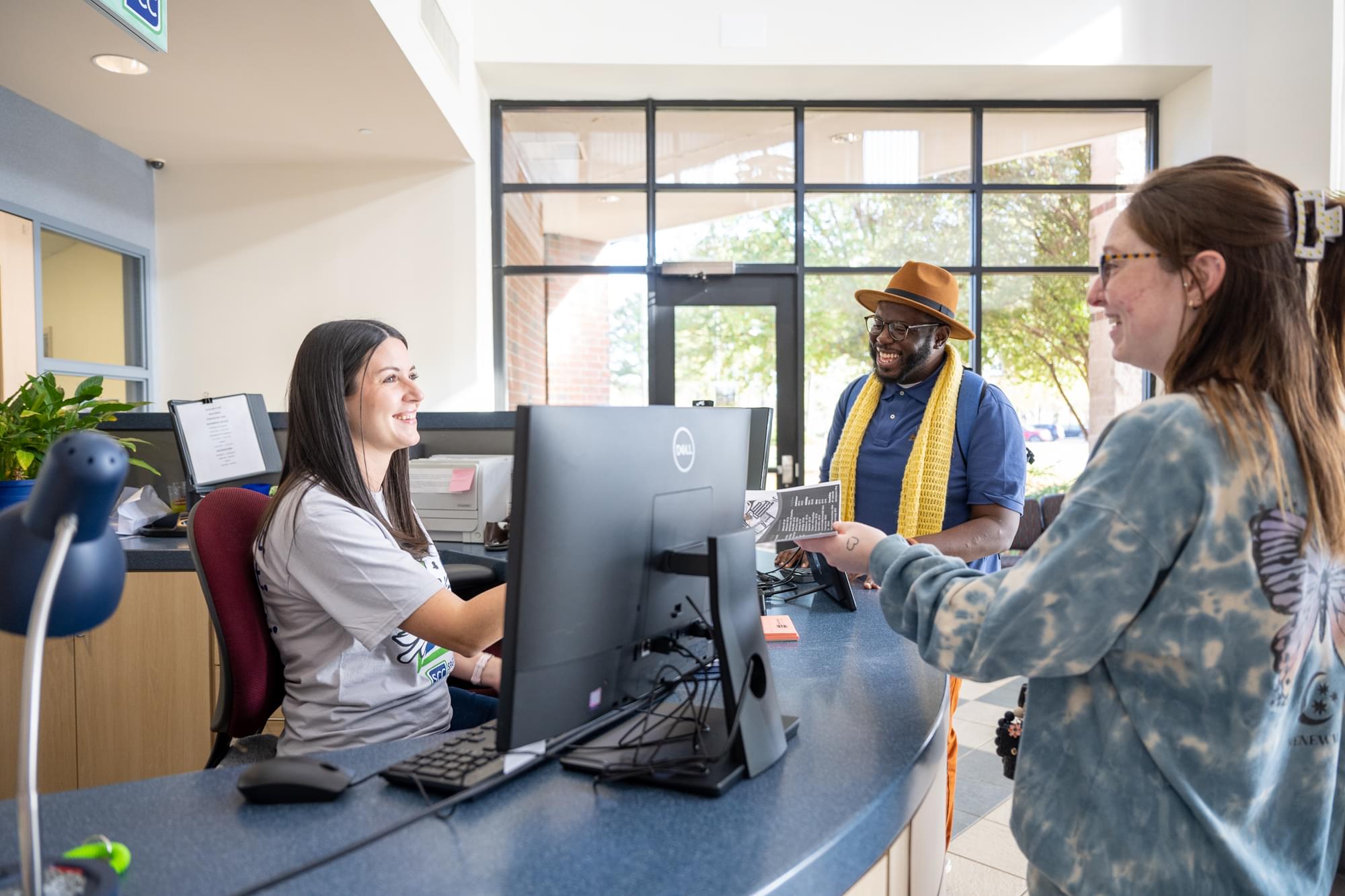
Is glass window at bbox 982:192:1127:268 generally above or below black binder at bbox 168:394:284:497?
above

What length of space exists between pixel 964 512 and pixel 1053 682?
1345 millimetres

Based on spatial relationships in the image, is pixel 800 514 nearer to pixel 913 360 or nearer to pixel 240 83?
pixel 913 360

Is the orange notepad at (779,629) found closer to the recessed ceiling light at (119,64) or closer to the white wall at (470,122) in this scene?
the white wall at (470,122)

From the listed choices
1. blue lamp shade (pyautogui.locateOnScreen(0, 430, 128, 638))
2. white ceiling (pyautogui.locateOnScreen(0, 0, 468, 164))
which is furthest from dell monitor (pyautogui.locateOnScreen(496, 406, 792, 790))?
white ceiling (pyautogui.locateOnScreen(0, 0, 468, 164))

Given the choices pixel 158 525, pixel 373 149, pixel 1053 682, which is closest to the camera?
pixel 1053 682

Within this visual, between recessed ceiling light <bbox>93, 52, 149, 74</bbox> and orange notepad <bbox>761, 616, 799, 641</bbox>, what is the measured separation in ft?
12.4

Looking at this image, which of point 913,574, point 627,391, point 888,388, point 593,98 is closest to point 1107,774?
point 913,574

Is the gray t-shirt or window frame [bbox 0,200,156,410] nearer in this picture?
the gray t-shirt

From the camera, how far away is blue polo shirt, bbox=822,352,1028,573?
7.22 ft

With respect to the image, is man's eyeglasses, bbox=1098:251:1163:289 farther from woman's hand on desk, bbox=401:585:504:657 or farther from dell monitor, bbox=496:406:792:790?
woman's hand on desk, bbox=401:585:504:657

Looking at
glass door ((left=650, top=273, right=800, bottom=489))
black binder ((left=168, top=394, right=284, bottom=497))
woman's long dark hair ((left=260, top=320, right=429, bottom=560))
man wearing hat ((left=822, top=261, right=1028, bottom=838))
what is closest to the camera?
woman's long dark hair ((left=260, top=320, right=429, bottom=560))

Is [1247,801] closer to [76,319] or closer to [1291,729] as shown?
[1291,729]

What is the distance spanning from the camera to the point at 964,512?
2.26 m

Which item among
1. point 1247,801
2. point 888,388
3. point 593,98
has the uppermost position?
point 593,98
